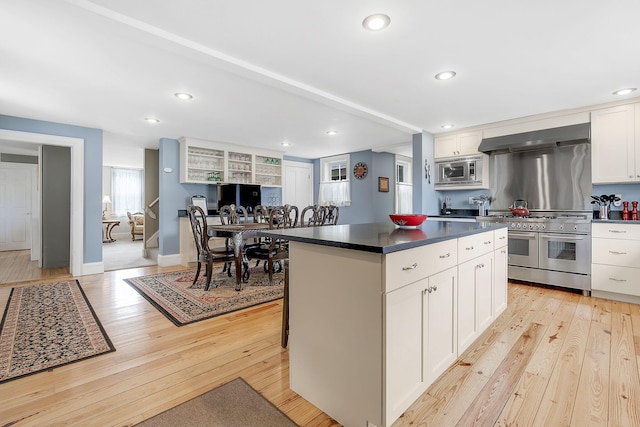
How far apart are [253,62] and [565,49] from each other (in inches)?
99.2

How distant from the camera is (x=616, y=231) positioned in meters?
3.24

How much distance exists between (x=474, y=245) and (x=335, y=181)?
211 inches

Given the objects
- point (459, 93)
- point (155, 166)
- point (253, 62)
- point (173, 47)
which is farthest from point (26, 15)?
point (155, 166)

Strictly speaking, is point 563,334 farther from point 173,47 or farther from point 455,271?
point 173,47

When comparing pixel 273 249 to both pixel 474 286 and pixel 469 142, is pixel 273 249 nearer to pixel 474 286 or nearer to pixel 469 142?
pixel 474 286

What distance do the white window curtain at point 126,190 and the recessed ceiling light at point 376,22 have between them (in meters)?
10.1

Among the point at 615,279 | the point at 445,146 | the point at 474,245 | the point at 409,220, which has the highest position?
the point at 445,146

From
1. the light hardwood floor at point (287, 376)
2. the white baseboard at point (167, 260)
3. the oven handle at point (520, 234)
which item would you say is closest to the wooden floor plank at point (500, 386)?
the light hardwood floor at point (287, 376)

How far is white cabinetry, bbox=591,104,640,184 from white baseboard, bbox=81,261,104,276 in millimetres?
6868

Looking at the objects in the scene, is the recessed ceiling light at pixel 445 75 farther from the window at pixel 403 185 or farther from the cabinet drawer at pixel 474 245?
the window at pixel 403 185

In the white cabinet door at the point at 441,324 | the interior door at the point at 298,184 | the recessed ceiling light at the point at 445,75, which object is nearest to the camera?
the white cabinet door at the point at 441,324

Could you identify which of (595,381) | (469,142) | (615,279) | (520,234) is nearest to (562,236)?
(520,234)

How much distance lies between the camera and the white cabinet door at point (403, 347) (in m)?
1.30

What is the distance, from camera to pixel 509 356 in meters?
2.04
